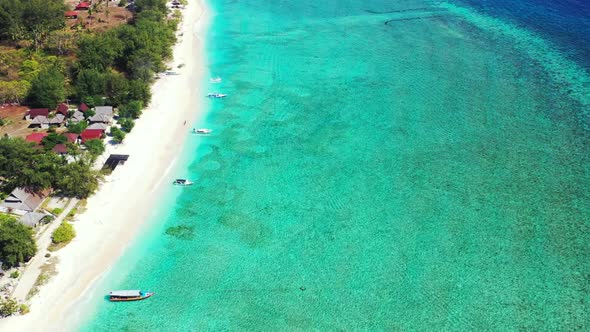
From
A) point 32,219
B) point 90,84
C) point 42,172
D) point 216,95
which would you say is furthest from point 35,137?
point 216,95

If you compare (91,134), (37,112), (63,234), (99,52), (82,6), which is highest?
(82,6)

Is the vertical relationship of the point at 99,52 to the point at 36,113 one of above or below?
above

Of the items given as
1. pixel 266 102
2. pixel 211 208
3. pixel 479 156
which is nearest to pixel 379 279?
pixel 211 208

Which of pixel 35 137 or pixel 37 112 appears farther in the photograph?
pixel 37 112

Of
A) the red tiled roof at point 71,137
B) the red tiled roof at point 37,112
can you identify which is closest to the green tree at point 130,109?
the red tiled roof at point 71,137

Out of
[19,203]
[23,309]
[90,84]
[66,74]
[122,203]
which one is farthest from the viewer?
[66,74]

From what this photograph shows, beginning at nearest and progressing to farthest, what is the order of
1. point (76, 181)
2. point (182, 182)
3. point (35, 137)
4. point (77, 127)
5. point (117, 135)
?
point (76, 181), point (182, 182), point (35, 137), point (117, 135), point (77, 127)

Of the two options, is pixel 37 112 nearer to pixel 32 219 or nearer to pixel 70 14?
pixel 32 219

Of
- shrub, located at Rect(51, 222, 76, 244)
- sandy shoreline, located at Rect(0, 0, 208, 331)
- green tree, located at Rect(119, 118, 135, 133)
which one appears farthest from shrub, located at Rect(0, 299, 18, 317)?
green tree, located at Rect(119, 118, 135, 133)
